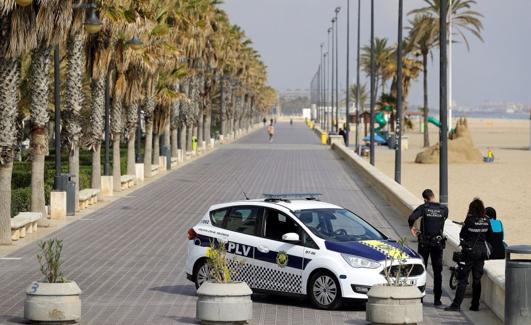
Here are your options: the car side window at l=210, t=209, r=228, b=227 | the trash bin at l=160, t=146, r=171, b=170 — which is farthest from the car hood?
the trash bin at l=160, t=146, r=171, b=170

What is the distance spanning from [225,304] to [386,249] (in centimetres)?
285

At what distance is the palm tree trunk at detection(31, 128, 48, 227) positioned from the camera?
31578 mm

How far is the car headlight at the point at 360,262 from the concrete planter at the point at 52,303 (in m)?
3.73

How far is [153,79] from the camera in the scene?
2068 inches

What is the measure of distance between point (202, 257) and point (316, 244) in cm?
197

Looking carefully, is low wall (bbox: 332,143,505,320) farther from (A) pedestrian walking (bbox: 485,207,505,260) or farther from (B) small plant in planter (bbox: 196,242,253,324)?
(B) small plant in planter (bbox: 196,242,253,324)

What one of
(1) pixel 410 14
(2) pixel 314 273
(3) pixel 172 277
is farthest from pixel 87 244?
(1) pixel 410 14

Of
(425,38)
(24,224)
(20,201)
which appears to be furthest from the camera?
(425,38)

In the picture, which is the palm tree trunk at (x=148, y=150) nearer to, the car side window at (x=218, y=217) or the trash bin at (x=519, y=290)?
the car side window at (x=218, y=217)

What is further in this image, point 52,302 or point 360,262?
point 360,262

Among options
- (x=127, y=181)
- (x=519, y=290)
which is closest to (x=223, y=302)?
(x=519, y=290)

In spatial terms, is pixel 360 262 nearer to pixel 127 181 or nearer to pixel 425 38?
pixel 127 181

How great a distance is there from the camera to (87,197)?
3772 cm

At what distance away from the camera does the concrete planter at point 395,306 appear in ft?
50.6
